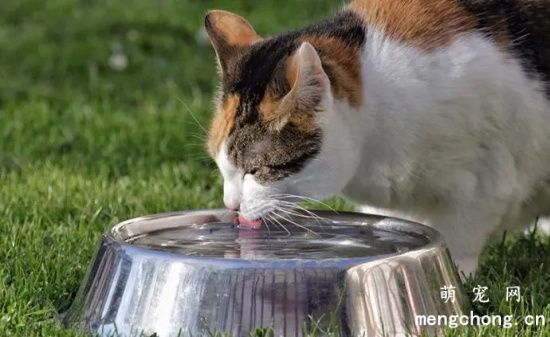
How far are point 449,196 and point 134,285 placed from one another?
1035 mm

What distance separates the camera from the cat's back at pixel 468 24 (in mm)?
3094

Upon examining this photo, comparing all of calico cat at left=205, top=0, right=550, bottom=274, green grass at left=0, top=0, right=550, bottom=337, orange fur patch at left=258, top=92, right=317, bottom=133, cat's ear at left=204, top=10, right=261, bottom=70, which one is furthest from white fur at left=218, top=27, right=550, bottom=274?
cat's ear at left=204, top=10, right=261, bottom=70

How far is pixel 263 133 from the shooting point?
2.89m

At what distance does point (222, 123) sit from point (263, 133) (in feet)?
0.60

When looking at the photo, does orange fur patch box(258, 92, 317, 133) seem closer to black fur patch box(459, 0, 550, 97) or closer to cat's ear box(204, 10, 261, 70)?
cat's ear box(204, 10, 261, 70)

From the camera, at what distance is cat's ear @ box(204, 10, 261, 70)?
313 centimetres

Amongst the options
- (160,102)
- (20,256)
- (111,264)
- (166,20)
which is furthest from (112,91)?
(111,264)

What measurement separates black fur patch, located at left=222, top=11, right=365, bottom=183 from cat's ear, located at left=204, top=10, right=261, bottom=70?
0.32 feet

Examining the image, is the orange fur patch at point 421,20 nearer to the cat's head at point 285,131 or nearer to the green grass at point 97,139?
the cat's head at point 285,131

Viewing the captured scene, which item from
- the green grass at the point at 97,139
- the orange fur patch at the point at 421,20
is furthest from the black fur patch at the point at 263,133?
the green grass at the point at 97,139

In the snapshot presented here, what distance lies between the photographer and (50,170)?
4.35m

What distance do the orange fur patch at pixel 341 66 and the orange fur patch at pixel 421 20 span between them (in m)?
0.15

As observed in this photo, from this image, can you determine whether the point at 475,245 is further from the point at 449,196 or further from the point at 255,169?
the point at 255,169

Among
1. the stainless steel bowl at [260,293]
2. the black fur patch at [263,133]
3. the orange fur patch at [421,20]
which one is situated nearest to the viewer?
the stainless steel bowl at [260,293]
